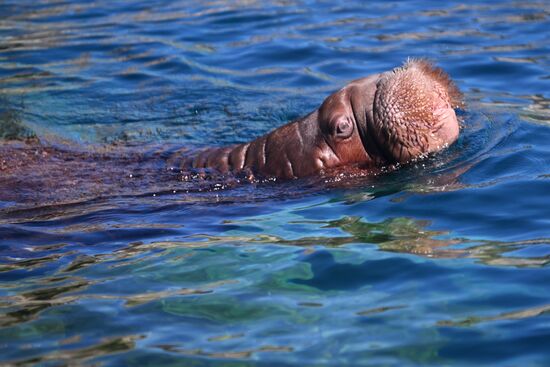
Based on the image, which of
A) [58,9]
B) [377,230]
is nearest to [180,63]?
[58,9]

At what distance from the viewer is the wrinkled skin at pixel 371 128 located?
842cm

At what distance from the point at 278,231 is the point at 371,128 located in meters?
1.45

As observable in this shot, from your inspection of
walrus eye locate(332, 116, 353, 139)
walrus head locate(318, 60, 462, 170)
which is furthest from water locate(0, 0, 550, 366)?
A: walrus eye locate(332, 116, 353, 139)

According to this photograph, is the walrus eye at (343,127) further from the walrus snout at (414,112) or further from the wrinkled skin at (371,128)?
the walrus snout at (414,112)

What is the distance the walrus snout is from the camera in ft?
27.5

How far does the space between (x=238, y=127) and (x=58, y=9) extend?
7.90m

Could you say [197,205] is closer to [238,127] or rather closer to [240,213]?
[240,213]

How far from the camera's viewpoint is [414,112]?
27.5 feet

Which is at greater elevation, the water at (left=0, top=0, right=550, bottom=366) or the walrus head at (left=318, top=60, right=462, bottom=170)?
the walrus head at (left=318, top=60, right=462, bottom=170)

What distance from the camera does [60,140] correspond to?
1149 centimetres

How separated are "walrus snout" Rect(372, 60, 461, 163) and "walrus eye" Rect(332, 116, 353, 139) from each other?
240mm

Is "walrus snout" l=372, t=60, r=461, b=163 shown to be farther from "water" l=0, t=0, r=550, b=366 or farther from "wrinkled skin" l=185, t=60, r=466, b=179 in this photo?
"water" l=0, t=0, r=550, b=366

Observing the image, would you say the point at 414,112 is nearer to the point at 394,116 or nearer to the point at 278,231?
the point at 394,116

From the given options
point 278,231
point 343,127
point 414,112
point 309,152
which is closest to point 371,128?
point 343,127
